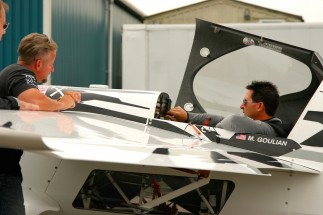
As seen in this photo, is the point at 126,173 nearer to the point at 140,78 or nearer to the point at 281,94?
the point at 281,94

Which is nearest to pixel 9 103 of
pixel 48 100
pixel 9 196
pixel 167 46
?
pixel 48 100

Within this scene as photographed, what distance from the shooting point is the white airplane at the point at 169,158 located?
12.6ft

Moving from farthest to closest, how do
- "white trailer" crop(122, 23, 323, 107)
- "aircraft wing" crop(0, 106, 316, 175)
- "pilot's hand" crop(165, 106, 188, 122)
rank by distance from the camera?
"white trailer" crop(122, 23, 323, 107) < "pilot's hand" crop(165, 106, 188, 122) < "aircraft wing" crop(0, 106, 316, 175)

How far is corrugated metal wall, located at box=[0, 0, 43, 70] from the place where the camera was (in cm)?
862

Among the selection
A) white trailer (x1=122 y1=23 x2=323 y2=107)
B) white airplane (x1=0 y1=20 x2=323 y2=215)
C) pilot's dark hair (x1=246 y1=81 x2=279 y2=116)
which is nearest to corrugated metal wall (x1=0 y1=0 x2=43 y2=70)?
white trailer (x1=122 y1=23 x2=323 y2=107)

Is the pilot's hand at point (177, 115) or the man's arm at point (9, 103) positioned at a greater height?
the man's arm at point (9, 103)

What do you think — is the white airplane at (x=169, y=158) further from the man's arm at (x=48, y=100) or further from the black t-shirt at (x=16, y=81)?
the black t-shirt at (x=16, y=81)

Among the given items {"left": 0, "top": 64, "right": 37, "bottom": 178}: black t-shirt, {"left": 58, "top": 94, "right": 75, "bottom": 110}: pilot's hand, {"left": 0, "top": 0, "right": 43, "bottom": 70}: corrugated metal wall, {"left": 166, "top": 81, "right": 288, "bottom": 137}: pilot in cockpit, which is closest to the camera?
{"left": 0, "top": 64, "right": 37, "bottom": 178}: black t-shirt

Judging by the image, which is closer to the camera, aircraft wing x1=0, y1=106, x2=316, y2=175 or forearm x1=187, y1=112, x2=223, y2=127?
aircraft wing x1=0, y1=106, x2=316, y2=175

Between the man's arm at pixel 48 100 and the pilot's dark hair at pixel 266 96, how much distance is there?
144 centimetres

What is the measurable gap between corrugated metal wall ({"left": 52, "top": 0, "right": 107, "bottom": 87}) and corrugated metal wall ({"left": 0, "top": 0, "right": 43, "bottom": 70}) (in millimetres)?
627

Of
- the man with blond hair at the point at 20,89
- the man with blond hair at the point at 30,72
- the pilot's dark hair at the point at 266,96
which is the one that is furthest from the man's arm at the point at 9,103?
the pilot's dark hair at the point at 266,96

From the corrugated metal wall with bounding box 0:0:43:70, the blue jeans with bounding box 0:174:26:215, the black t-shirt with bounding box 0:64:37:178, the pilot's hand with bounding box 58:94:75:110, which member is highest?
the corrugated metal wall with bounding box 0:0:43:70

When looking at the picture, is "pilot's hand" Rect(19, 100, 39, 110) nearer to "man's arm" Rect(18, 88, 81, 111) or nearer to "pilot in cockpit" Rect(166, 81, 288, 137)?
"man's arm" Rect(18, 88, 81, 111)
